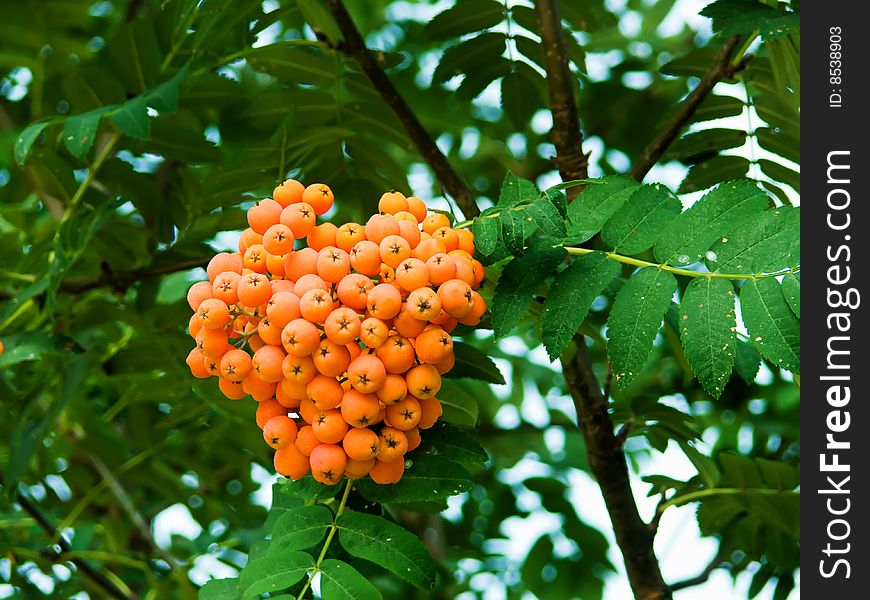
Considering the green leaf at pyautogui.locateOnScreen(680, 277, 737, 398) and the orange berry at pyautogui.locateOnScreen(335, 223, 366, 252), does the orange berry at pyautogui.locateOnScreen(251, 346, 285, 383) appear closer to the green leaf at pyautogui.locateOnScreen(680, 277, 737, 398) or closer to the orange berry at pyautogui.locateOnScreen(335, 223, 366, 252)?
the orange berry at pyautogui.locateOnScreen(335, 223, 366, 252)

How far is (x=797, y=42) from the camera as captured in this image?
1780mm

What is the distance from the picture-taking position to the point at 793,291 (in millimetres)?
1415

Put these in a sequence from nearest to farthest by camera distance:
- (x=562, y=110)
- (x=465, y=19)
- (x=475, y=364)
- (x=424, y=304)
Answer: (x=424, y=304)
(x=475, y=364)
(x=562, y=110)
(x=465, y=19)

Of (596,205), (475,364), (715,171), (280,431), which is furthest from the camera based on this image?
(715,171)

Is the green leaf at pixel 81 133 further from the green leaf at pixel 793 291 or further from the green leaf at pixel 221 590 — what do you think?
the green leaf at pixel 793 291

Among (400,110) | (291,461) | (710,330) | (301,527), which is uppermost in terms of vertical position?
(400,110)

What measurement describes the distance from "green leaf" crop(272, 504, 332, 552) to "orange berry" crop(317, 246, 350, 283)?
38cm

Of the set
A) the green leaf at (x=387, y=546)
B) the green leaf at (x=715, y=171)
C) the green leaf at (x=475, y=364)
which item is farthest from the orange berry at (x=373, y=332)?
the green leaf at (x=715, y=171)

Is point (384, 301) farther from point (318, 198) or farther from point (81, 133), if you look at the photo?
point (81, 133)

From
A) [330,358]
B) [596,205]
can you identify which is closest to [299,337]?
[330,358]

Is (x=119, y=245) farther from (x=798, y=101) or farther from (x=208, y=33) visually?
(x=798, y=101)

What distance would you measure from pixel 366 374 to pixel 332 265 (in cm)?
17

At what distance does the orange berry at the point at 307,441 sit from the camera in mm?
1406

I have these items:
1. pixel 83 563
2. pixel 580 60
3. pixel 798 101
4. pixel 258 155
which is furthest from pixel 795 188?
pixel 83 563
